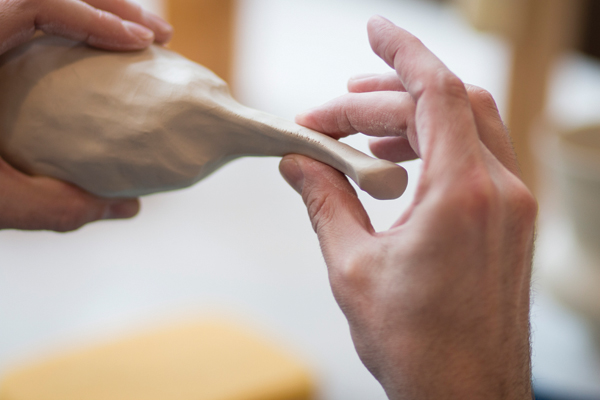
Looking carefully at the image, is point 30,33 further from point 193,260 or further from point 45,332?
point 193,260

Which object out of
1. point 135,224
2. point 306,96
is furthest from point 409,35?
point 306,96

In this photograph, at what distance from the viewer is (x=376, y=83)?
81cm

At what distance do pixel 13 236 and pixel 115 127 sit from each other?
2090 millimetres

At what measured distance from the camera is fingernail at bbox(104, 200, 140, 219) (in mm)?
998

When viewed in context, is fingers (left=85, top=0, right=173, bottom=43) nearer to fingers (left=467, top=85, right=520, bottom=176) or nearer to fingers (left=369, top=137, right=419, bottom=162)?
fingers (left=369, top=137, right=419, bottom=162)

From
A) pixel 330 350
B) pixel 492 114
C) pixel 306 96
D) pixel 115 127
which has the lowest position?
pixel 330 350

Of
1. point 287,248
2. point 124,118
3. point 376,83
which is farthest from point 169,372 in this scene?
Result: point 287,248

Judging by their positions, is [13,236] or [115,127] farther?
[13,236]

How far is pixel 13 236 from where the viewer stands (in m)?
2.65

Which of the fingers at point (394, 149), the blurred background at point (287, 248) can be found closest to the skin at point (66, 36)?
the fingers at point (394, 149)

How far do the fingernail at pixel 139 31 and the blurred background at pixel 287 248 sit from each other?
962mm

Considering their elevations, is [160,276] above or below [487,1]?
below

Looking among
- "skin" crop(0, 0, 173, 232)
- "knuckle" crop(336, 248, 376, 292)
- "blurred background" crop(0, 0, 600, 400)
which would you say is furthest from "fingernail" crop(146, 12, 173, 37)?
"blurred background" crop(0, 0, 600, 400)

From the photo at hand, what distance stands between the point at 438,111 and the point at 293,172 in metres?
0.24
